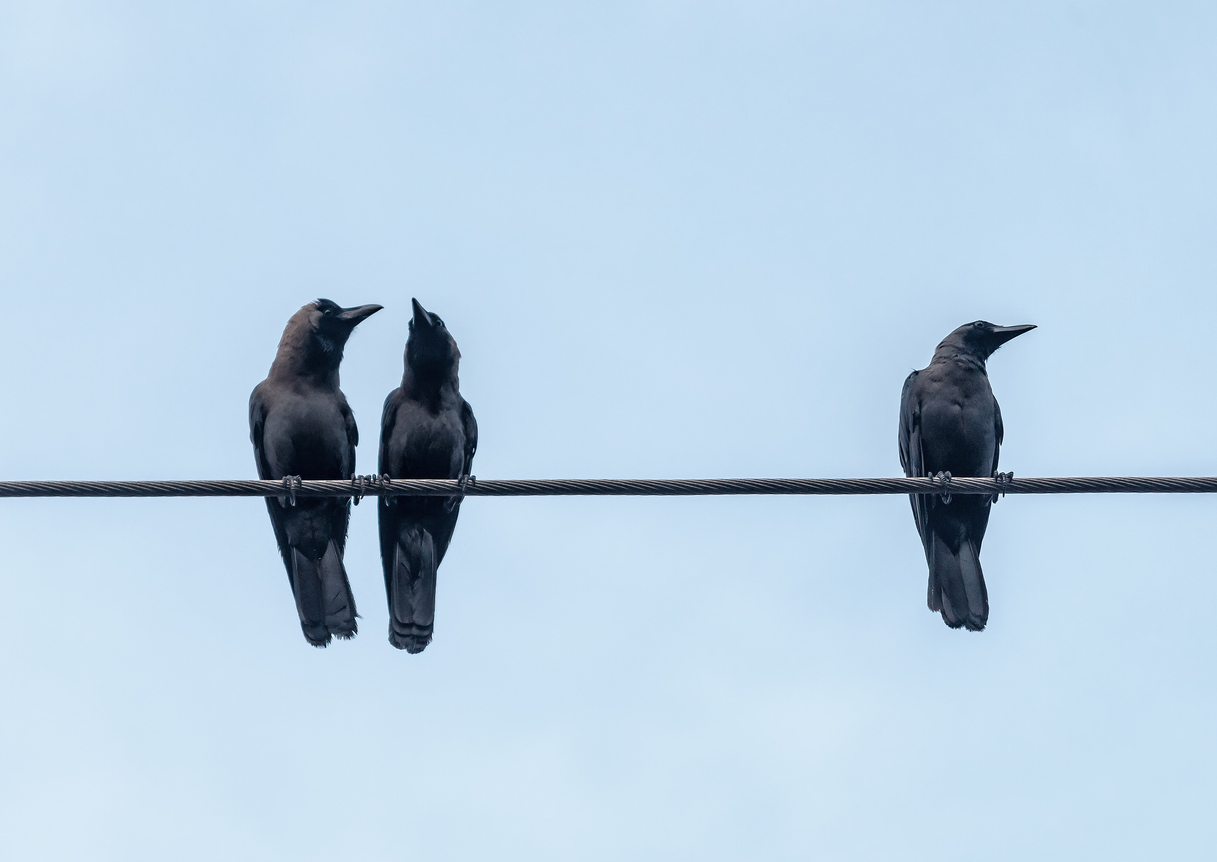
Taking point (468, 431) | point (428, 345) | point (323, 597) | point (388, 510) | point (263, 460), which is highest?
Result: point (428, 345)

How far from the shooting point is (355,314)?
1046 centimetres

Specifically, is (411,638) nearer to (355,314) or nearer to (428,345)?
(428,345)

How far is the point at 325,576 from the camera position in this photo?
9.80 metres

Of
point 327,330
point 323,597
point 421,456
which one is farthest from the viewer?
point 327,330

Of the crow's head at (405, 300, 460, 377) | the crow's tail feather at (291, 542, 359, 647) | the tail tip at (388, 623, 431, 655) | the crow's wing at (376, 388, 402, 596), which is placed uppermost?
the crow's head at (405, 300, 460, 377)

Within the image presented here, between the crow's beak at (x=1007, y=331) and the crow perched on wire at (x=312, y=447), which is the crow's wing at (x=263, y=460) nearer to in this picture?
the crow perched on wire at (x=312, y=447)

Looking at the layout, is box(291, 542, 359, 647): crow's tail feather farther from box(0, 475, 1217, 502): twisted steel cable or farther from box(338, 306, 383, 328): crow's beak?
box(0, 475, 1217, 502): twisted steel cable

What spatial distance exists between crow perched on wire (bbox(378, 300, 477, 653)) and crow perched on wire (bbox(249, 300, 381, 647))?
31 centimetres

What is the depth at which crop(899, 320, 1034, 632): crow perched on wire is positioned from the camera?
394 inches

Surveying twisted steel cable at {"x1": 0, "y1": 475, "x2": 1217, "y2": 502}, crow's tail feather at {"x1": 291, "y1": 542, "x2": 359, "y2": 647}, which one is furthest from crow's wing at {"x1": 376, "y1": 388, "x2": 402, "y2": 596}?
twisted steel cable at {"x1": 0, "y1": 475, "x2": 1217, "y2": 502}

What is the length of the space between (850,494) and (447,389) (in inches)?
164

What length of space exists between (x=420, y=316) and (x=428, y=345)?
0.76ft

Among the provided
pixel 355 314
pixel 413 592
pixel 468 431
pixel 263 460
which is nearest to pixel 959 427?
pixel 468 431

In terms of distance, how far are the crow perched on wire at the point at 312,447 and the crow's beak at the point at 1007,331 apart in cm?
471
